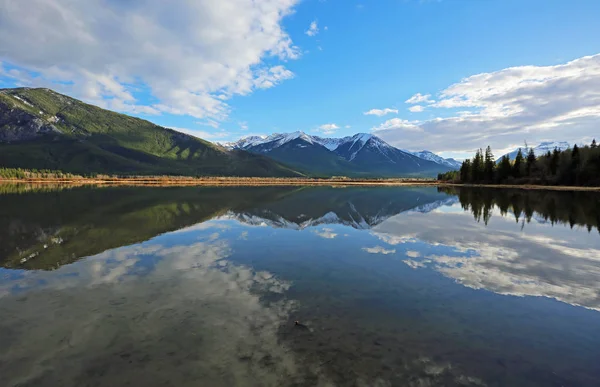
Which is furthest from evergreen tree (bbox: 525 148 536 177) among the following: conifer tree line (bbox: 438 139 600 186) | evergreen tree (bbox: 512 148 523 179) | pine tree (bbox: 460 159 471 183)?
pine tree (bbox: 460 159 471 183)

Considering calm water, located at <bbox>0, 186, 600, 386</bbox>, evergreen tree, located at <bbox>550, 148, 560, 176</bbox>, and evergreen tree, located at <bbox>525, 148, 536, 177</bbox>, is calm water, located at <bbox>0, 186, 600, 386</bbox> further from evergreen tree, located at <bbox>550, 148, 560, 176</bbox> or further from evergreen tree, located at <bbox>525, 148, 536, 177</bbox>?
evergreen tree, located at <bbox>525, 148, 536, 177</bbox>

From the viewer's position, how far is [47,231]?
112ft

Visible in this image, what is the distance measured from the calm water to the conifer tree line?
13370 centimetres

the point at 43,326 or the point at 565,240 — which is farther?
the point at 565,240

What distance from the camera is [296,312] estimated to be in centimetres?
1445

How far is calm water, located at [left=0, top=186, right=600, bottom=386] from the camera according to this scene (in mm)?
10133

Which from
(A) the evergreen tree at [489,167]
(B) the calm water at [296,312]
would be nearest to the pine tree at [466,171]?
(A) the evergreen tree at [489,167]

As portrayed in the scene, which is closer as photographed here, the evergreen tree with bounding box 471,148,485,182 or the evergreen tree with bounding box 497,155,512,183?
the evergreen tree with bounding box 497,155,512,183

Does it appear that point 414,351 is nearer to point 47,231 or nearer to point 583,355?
point 583,355

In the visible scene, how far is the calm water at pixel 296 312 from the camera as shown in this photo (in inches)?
399

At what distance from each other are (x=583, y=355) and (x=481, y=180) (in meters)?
187

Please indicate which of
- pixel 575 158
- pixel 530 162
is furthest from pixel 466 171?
pixel 575 158

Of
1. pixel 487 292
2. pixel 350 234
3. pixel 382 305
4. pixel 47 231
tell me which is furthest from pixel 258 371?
pixel 47 231

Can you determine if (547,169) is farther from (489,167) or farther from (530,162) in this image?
(489,167)
